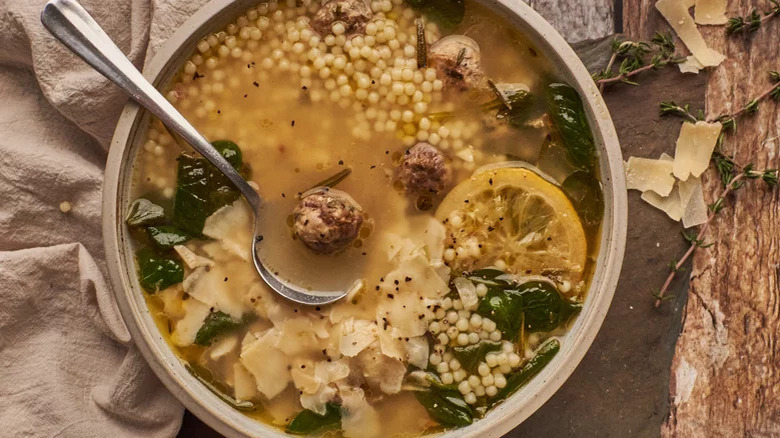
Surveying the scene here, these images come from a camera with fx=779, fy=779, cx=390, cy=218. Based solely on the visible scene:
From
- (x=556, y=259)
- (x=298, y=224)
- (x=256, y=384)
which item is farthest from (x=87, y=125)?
(x=556, y=259)

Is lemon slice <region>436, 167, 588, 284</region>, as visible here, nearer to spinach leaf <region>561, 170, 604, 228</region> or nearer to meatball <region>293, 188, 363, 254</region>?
spinach leaf <region>561, 170, 604, 228</region>

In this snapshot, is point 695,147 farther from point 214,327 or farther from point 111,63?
point 111,63

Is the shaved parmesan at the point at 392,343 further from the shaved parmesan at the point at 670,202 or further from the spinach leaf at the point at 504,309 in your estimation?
the shaved parmesan at the point at 670,202

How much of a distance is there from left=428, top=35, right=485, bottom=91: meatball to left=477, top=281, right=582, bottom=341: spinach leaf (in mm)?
703

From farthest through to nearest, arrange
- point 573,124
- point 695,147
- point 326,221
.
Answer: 1. point 695,147
2. point 573,124
3. point 326,221

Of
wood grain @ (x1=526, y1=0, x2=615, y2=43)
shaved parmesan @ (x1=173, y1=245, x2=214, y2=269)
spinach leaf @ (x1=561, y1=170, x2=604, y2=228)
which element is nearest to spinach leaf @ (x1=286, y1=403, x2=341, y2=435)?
shaved parmesan @ (x1=173, y1=245, x2=214, y2=269)

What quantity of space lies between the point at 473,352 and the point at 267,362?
691 millimetres

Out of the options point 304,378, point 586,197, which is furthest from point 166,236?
point 586,197

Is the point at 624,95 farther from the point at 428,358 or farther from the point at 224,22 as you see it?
the point at 224,22

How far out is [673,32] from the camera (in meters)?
2.93

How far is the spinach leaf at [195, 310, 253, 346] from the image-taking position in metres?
2.62

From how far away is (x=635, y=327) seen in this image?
2.96m

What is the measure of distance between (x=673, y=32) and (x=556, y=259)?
1.02 m

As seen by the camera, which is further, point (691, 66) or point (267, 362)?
point (691, 66)
